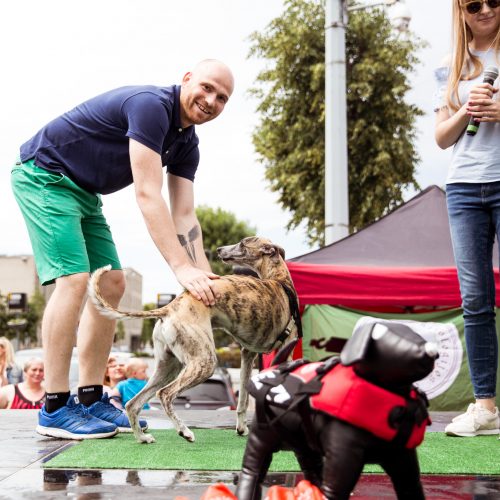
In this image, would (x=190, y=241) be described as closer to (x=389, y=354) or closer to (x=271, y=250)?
(x=271, y=250)

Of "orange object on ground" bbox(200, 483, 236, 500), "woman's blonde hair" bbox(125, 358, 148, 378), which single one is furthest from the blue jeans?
"woman's blonde hair" bbox(125, 358, 148, 378)

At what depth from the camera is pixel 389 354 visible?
1.61 meters

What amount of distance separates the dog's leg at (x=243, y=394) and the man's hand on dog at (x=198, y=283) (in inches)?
22.5

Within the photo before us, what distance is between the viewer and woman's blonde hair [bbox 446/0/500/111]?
3.96 m

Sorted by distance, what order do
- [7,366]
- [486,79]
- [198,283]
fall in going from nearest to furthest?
[198,283]
[486,79]
[7,366]

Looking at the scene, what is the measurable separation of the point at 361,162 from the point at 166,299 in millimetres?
8177

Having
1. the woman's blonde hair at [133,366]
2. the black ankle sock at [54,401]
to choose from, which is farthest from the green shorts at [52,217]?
the woman's blonde hair at [133,366]

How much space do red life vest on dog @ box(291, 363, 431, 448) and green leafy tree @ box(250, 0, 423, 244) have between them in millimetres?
20330

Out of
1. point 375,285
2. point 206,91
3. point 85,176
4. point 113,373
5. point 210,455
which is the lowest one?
point 113,373

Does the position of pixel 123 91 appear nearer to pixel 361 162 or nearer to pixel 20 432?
pixel 20 432

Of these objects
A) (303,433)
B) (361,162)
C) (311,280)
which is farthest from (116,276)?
(361,162)

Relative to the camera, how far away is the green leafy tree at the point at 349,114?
22219 millimetres

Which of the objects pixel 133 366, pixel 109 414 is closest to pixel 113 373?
pixel 133 366

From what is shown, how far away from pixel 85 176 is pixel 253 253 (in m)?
1.09
